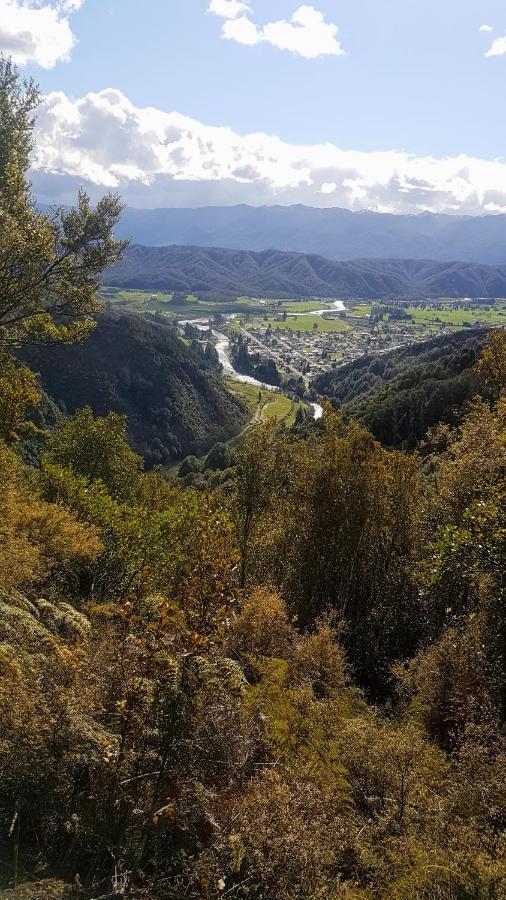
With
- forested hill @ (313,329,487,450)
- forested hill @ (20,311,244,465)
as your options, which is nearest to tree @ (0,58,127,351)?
forested hill @ (313,329,487,450)

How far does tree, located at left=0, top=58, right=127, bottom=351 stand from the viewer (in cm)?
1237

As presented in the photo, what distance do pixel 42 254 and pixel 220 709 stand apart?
10.3 meters

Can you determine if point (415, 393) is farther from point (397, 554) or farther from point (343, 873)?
point (343, 873)

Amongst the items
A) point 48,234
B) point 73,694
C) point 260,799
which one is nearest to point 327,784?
point 260,799

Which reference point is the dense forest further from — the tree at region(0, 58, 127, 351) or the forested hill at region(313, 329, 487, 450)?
the forested hill at region(313, 329, 487, 450)

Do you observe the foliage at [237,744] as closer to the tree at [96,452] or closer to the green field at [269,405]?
the tree at [96,452]

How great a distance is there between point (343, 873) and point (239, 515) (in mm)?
20509

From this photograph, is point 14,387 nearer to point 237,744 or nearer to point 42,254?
point 42,254

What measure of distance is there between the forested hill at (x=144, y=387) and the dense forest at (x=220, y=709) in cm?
11654

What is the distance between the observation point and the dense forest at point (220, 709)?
746cm

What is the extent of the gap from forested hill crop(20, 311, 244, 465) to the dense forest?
116537 millimetres

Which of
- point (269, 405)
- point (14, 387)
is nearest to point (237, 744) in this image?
point (14, 387)

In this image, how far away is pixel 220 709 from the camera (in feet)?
29.5

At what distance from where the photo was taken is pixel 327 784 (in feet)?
31.4
